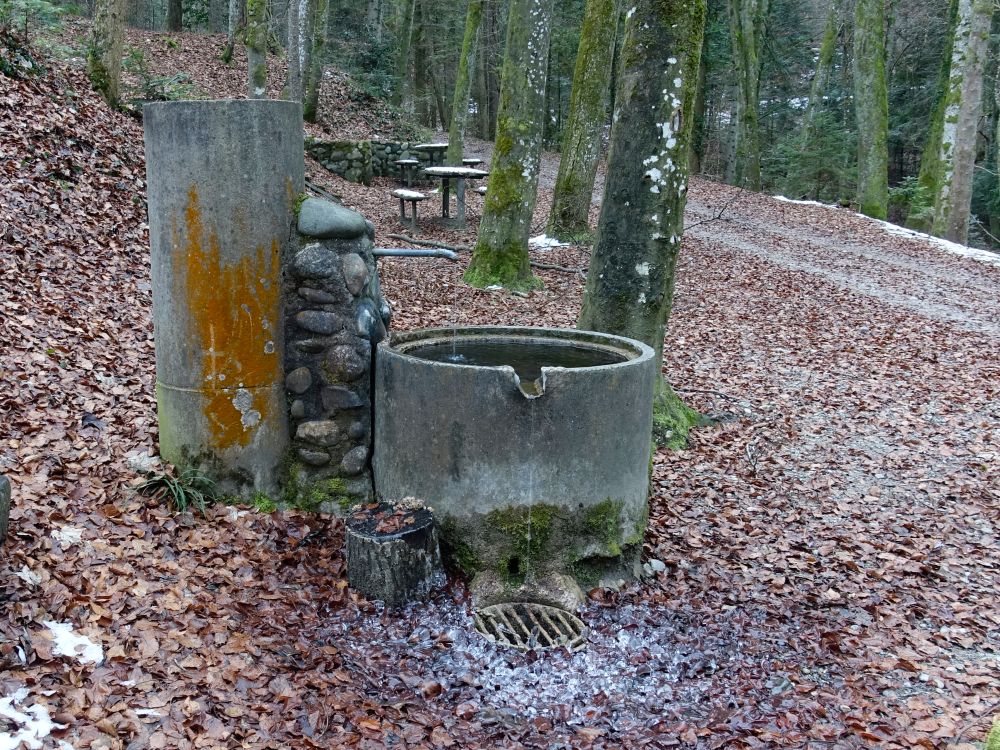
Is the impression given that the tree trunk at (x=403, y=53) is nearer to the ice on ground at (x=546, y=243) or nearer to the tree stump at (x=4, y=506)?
the ice on ground at (x=546, y=243)

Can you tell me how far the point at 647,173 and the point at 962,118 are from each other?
1411cm

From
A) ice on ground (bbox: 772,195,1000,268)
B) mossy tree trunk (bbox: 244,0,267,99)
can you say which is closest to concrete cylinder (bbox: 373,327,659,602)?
mossy tree trunk (bbox: 244,0,267,99)

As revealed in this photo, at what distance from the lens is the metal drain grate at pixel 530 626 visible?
4.07 metres

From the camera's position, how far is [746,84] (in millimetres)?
22406

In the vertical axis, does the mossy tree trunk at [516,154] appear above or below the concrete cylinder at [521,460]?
above

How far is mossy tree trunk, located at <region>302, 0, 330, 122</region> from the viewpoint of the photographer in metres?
19.0

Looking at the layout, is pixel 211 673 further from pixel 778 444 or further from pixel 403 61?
pixel 403 61

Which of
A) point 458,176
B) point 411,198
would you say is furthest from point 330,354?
point 458,176

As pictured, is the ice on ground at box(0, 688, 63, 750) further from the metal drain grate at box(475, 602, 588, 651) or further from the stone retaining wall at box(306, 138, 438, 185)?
the stone retaining wall at box(306, 138, 438, 185)

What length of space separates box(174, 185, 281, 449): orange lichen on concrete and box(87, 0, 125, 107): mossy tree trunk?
778 centimetres

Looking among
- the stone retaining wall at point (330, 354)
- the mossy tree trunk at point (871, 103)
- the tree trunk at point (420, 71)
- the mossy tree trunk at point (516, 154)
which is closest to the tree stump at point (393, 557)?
the stone retaining wall at point (330, 354)

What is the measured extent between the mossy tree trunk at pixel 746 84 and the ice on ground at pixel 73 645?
22.5 meters

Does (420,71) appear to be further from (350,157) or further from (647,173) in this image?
(647,173)

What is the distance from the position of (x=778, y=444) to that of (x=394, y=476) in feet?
12.2
